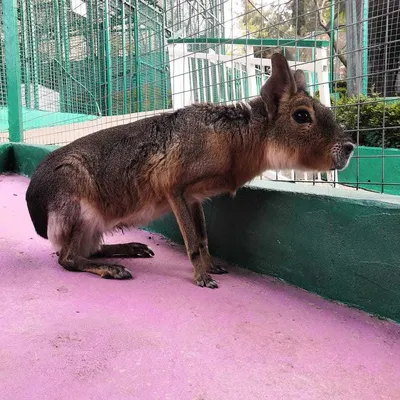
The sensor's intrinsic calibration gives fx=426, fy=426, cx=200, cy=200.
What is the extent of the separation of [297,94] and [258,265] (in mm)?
1189

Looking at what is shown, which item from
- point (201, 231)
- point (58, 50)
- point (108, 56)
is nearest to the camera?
point (201, 231)

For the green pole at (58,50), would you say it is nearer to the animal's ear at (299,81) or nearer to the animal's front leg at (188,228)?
the animal's front leg at (188,228)

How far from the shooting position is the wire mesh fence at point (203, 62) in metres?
3.21

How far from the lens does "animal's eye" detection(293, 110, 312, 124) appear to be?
2.75 m

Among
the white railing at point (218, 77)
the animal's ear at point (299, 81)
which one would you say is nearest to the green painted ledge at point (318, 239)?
the animal's ear at point (299, 81)

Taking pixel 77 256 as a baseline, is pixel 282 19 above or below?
above

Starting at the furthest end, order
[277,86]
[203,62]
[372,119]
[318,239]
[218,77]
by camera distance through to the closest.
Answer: [372,119]
[203,62]
[218,77]
[277,86]
[318,239]

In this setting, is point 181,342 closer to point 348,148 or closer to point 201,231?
point 201,231

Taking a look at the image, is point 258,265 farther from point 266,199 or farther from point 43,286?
point 43,286

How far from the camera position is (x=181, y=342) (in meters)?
1.87

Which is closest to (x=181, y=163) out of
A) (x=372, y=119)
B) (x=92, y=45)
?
(x=372, y=119)

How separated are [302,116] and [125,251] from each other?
67.1 inches

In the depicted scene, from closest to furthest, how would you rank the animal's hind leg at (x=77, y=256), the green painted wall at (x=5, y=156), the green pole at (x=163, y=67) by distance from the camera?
the animal's hind leg at (x=77, y=256)
the green pole at (x=163, y=67)
the green painted wall at (x=5, y=156)

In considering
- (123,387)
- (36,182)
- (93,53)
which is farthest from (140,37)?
(123,387)
